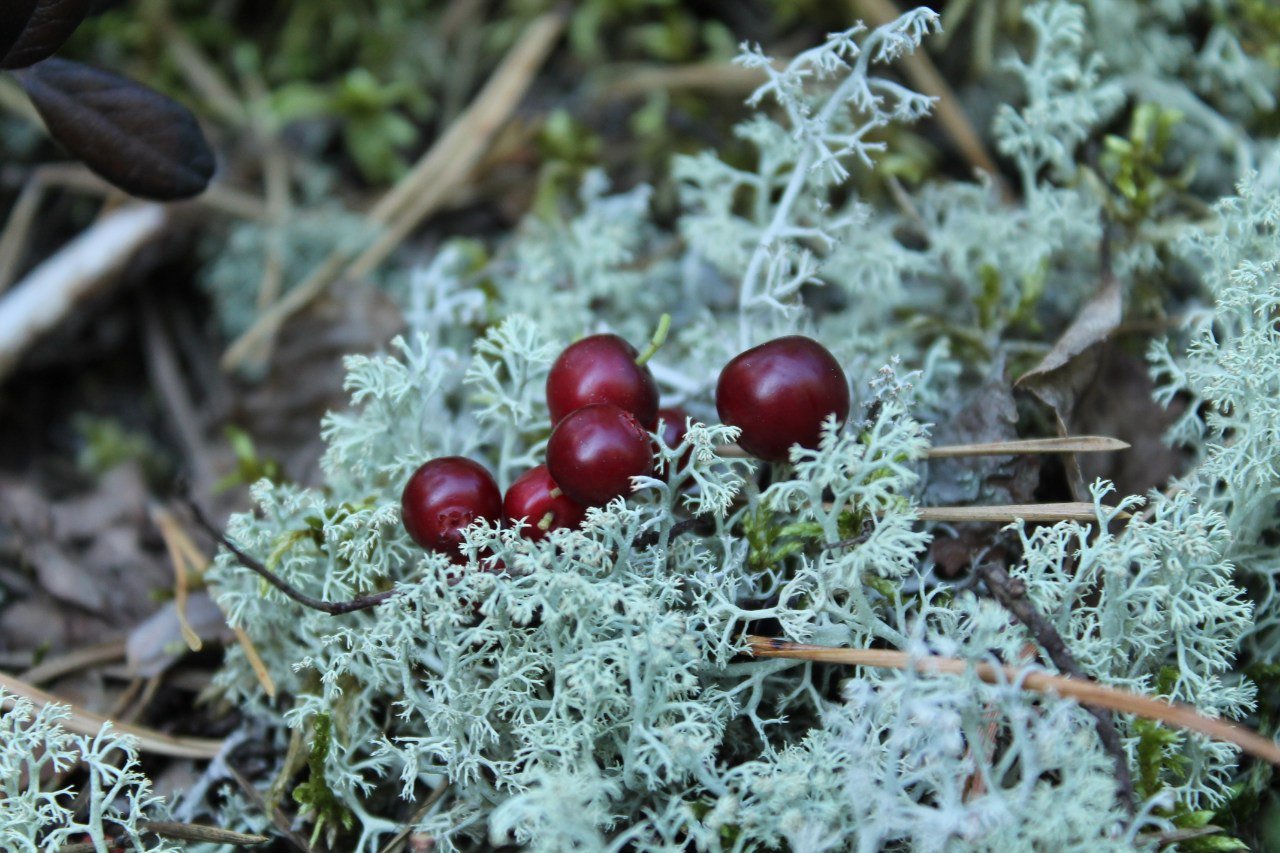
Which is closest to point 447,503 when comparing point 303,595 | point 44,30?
point 303,595

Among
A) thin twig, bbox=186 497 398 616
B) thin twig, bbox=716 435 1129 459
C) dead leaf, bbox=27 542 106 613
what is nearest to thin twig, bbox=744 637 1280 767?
thin twig, bbox=716 435 1129 459

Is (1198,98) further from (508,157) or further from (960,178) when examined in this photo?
(508,157)

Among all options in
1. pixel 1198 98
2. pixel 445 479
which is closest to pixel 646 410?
pixel 445 479

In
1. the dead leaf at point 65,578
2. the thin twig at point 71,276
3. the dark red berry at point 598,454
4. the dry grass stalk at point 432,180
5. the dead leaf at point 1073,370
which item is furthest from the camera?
the dry grass stalk at point 432,180

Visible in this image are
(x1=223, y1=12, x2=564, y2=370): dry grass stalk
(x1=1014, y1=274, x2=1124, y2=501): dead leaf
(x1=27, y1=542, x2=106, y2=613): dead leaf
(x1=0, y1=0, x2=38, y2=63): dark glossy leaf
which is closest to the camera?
(x1=0, y1=0, x2=38, y2=63): dark glossy leaf

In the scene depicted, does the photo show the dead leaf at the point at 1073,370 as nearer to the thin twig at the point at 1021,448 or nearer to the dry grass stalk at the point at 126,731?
the thin twig at the point at 1021,448

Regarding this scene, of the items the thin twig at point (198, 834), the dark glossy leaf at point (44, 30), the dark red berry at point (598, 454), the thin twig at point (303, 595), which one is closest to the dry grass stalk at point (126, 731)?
the thin twig at point (198, 834)

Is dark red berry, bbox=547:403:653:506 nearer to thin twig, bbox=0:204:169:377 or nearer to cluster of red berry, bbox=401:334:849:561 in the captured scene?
cluster of red berry, bbox=401:334:849:561
